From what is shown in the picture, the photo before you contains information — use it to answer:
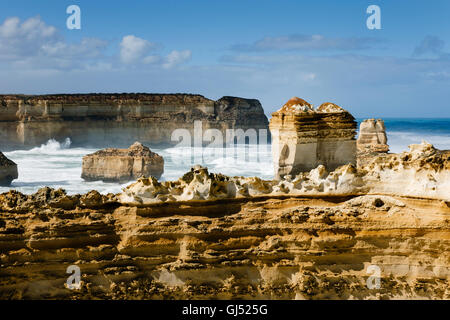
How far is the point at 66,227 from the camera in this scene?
6.43 metres

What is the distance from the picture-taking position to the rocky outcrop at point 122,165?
25714mm

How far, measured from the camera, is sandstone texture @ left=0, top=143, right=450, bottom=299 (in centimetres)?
650

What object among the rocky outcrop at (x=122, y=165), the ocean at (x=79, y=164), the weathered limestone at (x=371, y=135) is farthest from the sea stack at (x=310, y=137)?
the rocky outcrop at (x=122, y=165)

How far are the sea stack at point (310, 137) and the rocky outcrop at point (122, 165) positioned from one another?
16052 millimetres

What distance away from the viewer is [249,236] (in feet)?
22.4

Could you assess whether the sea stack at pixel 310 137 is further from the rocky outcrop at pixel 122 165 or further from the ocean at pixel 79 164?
the rocky outcrop at pixel 122 165

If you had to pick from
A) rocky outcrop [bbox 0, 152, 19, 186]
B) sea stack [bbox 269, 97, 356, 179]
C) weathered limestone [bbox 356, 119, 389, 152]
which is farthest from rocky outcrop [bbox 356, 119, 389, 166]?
rocky outcrop [bbox 0, 152, 19, 186]

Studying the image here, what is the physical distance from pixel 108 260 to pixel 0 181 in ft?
66.5

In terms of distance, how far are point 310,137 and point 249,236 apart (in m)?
3.98

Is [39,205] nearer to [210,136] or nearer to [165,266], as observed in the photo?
[165,266]

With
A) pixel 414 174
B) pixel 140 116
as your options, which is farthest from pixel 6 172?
pixel 140 116

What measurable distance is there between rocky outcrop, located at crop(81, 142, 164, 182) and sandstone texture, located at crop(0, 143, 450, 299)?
19.1 meters
